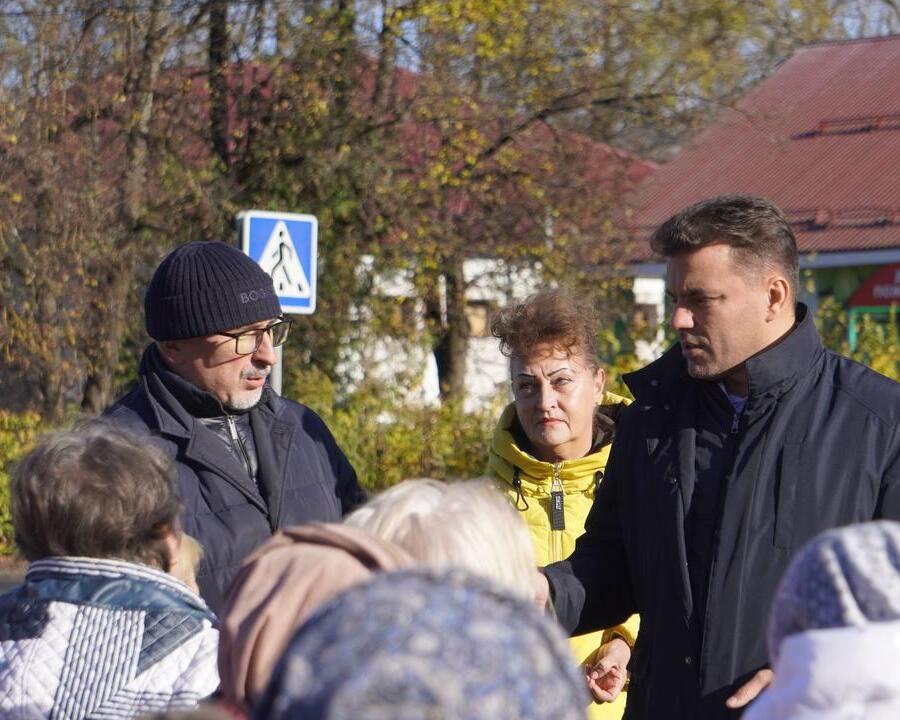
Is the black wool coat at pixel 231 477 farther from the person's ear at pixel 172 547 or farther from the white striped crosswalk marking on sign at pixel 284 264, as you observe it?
the white striped crosswalk marking on sign at pixel 284 264

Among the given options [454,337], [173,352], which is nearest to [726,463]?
[173,352]

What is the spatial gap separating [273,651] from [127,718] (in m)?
0.77

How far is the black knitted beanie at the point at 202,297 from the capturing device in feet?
12.5

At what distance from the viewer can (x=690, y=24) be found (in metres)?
18.0

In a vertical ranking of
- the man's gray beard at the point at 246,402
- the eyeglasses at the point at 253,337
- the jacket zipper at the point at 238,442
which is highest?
the eyeglasses at the point at 253,337

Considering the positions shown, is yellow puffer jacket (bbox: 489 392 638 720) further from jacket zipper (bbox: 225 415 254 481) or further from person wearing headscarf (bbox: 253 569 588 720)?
person wearing headscarf (bbox: 253 569 588 720)

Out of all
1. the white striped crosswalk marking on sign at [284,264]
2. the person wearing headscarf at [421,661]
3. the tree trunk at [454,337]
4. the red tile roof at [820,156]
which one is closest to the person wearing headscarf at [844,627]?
the person wearing headscarf at [421,661]

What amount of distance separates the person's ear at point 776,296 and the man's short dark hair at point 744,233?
1.0 inches

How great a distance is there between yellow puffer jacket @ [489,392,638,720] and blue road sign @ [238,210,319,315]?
12.4 feet

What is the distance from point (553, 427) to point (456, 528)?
214 cm

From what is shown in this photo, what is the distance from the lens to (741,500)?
3209 millimetres

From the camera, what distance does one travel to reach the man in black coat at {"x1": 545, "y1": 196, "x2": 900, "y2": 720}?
10.4 feet

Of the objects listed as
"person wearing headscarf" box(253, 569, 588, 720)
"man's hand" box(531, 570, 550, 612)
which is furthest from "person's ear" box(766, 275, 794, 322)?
"person wearing headscarf" box(253, 569, 588, 720)

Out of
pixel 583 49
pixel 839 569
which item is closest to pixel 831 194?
pixel 583 49
